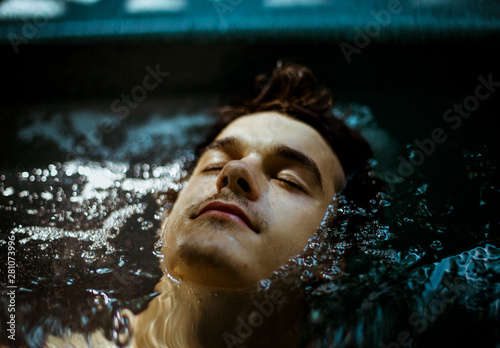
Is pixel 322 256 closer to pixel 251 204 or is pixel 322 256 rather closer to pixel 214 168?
pixel 251 204

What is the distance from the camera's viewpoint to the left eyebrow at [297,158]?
1.26 meters

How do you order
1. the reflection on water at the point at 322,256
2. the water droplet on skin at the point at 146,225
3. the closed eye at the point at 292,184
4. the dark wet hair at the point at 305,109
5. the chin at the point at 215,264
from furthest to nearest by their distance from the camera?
the dark wet hair at the point at 305,109
the water droplet on skin at the point at 146,225
the closed eye at the point at 292,184
the reflection on water at the point at 322,256
the chin at the point at 215,264

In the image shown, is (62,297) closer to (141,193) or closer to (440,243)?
(141,193)

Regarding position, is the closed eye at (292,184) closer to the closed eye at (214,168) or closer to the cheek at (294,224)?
the cheek at (294,224)

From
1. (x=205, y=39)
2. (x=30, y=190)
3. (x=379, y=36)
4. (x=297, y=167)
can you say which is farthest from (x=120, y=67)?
(x=297, y=167)

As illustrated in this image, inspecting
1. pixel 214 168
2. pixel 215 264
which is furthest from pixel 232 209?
pixel 214 168

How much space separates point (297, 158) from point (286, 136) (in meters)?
0.11

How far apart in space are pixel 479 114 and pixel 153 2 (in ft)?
6.77

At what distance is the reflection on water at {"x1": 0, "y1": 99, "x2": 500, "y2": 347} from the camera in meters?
1.07

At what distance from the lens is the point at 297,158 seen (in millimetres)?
1264

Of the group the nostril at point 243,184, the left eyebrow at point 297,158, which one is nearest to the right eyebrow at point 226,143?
the left eyebrow at point 297,158

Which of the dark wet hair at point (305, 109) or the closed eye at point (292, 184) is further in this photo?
the dark wet hair at point (305, 109)

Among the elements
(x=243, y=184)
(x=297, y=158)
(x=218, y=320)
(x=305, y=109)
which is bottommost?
(x=218, y=320)

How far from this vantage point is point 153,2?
273 cm
